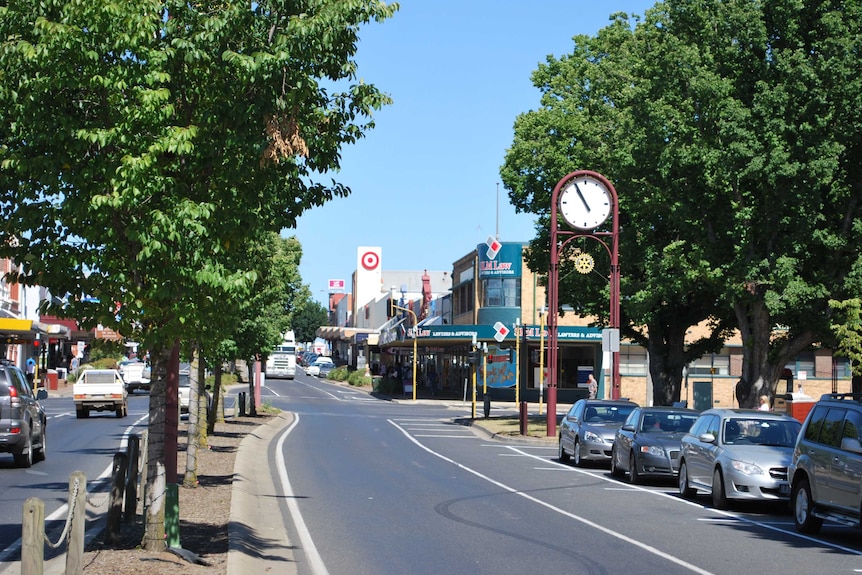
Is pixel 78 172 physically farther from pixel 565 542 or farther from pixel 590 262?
pixel 590 262

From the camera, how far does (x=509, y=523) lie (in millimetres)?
15922

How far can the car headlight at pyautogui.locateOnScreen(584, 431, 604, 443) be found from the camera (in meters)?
26.2

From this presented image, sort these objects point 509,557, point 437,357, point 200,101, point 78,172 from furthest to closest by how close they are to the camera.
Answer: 1. point 437,357
2. point 509,557
3. point 200,101
4. point 78,172

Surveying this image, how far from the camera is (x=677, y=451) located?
22266mm

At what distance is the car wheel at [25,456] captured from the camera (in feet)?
72.8

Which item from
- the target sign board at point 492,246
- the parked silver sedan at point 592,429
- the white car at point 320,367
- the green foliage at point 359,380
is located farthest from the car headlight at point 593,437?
the white car at point 320,367

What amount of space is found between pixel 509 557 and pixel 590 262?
29.3 meters

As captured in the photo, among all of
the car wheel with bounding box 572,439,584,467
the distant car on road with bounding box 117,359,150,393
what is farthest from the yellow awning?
the car wheel with bounding box 572,439,584,467

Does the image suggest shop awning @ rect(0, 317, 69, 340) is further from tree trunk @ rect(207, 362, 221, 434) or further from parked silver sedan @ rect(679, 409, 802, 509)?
parked silver sedan @ rect(679, 409, 802, 509)

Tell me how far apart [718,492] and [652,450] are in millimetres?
3966

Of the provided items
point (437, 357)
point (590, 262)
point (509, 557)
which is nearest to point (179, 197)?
point (509, 557)

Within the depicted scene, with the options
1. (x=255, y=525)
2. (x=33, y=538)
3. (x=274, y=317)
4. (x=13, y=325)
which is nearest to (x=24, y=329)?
(x=13, y=325)

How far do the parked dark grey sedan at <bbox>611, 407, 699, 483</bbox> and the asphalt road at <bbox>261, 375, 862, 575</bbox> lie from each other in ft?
1.37

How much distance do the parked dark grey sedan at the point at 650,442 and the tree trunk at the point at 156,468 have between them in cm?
1271
